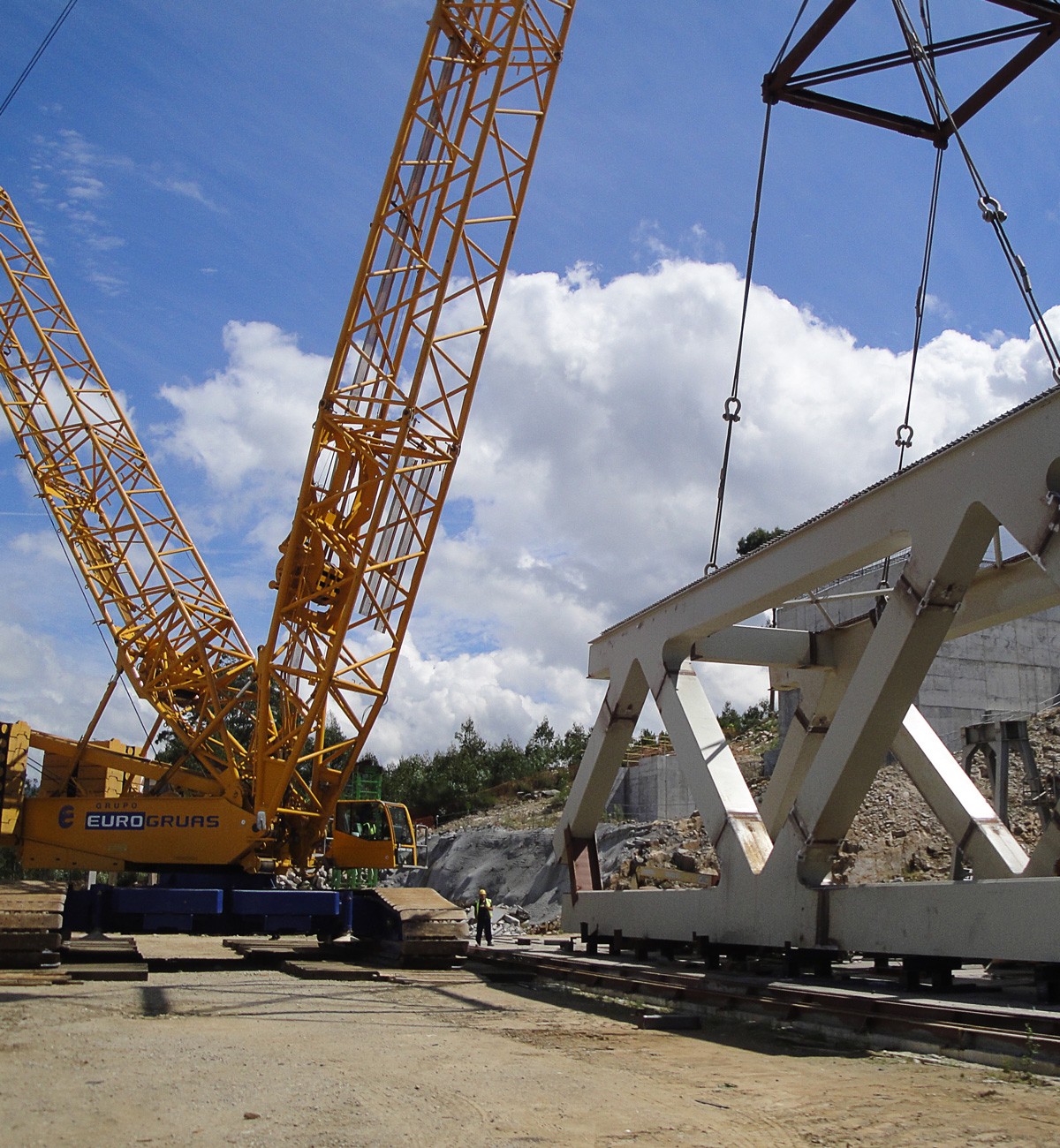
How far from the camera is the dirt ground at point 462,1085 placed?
5.23 m

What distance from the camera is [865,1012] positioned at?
8.44 metres

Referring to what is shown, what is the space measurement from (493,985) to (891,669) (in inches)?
243

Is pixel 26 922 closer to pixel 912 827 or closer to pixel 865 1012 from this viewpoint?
pixel 865 1012

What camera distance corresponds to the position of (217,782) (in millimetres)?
18328

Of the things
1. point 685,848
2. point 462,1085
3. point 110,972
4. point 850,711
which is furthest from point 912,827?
point 462,1085

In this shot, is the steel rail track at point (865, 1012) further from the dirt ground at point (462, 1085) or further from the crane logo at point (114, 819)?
the crane logo at point (114, 819)

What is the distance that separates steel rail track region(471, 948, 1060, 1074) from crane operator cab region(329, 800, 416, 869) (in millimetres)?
6543

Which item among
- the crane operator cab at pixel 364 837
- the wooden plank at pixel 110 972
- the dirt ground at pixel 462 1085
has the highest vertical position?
the crane operator cab at pixel 364 837

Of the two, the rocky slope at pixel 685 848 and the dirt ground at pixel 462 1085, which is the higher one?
the rocky slope at pixel 685 848

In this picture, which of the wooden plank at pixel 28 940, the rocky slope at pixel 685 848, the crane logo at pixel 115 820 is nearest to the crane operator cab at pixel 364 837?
the crane logo at pixel 115 820

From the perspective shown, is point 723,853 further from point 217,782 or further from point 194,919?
point 217,782

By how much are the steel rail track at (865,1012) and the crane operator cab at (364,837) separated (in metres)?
6.54

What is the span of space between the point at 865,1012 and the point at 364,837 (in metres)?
11.5

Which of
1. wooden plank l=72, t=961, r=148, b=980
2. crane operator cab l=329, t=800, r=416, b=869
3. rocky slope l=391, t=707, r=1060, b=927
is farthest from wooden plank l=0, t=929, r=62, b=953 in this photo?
rocky slope l=391, t=707, r=1060, b=927
